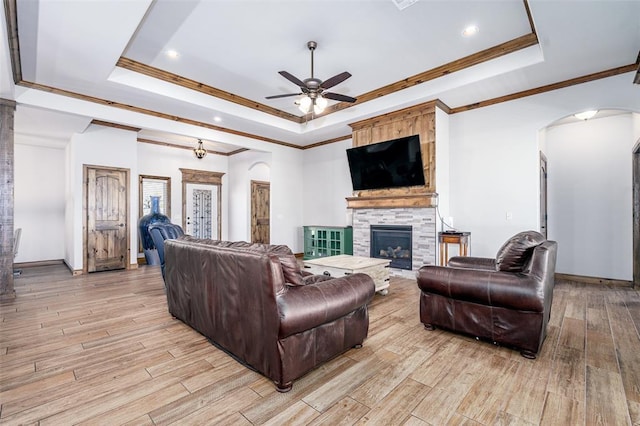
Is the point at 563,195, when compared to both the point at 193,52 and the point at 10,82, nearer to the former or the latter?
the point at 193,52

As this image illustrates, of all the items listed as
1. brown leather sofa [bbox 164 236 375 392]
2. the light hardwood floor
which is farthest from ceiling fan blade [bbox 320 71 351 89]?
the light hardwood floor

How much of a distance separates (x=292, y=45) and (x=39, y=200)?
6977 mm

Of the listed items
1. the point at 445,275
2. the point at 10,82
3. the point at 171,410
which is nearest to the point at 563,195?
the point at 445,275

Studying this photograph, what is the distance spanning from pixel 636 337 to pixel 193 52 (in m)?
5.71

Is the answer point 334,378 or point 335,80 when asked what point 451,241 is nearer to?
point 335,80

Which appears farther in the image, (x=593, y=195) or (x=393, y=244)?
(x=393, y=244)

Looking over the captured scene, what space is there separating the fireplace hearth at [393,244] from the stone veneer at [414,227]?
82 mm

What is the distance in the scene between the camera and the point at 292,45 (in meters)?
3.84

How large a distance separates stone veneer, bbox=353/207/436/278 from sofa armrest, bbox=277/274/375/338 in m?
3.06

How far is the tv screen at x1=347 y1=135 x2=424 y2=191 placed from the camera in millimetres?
5312

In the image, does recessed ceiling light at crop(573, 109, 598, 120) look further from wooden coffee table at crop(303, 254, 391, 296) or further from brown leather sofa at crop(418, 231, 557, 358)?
wooden coffee table at crop(303, 254, 391, 296)

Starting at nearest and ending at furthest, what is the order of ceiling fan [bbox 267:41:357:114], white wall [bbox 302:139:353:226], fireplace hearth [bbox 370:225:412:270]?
ceiling fan [bbox 267:41:357:114] < fireplace hearth [bbox 370:225:412:270] < white wall [bbox 302:139:353:226]

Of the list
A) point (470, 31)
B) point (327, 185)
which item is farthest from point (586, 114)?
point (327, 185)

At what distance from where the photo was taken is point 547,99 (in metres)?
4.55
